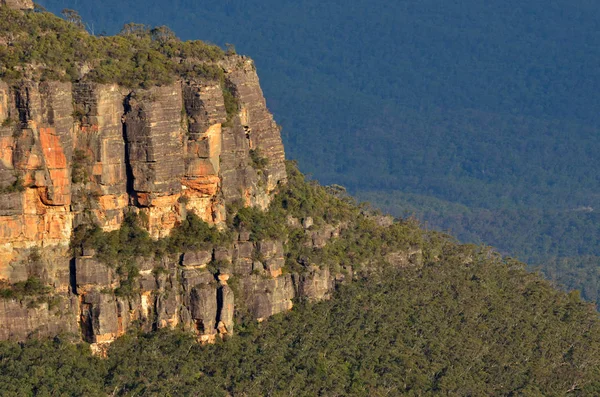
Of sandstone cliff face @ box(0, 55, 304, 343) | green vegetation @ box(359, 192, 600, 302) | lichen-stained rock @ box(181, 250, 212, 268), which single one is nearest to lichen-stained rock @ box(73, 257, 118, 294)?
sandstone cliff face @ box(0, 55, 304, 343)

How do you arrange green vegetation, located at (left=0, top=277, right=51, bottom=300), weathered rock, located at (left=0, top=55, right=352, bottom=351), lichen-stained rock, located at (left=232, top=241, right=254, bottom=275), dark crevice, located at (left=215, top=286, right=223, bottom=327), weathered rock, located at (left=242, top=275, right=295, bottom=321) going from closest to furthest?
weathered rock, located at (left=0, top=55, right=352, bottom=351) < green vegetation, located at (left=0, top=277, right=51, bottom=300) < dark crevice, located at (left=215, top=286, right=223, bottom=327) < lichen-stained rock, located at (left=232, top=241, right=254, bottom=275) < weathered rock, located at (left=242, top=275, right=295, bottom=321)

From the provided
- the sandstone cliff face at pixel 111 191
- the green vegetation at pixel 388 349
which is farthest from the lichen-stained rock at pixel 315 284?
the sandstone cliff face at pixel 111 191

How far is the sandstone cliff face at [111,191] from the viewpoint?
70.6 metres

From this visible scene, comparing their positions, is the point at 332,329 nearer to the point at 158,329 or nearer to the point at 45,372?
the point at 158,329

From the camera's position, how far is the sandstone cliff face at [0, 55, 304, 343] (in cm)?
7062

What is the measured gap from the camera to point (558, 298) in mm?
96250

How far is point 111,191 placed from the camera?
243ft

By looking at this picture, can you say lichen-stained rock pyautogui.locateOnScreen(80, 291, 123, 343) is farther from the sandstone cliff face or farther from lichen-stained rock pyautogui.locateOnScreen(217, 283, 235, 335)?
lichen-stained rock pyautogui.locateOnScreen(217, 283, 235, 335)

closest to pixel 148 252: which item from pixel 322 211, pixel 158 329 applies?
pixel 158 329

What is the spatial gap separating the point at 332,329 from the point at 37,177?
57.5ft

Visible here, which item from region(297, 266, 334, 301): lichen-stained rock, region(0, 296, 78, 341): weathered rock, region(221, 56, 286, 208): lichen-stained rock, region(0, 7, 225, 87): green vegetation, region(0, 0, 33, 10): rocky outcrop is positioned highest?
region(0, 0, 33, 10): rocky outcrop

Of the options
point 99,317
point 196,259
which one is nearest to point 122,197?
point 196,259

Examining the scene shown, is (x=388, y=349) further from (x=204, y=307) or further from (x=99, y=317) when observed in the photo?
(x=99, y=317)

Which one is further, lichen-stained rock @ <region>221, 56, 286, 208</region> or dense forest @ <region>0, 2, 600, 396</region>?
lichen-stained rock @ <region>221, 56, 286, 208</region>
